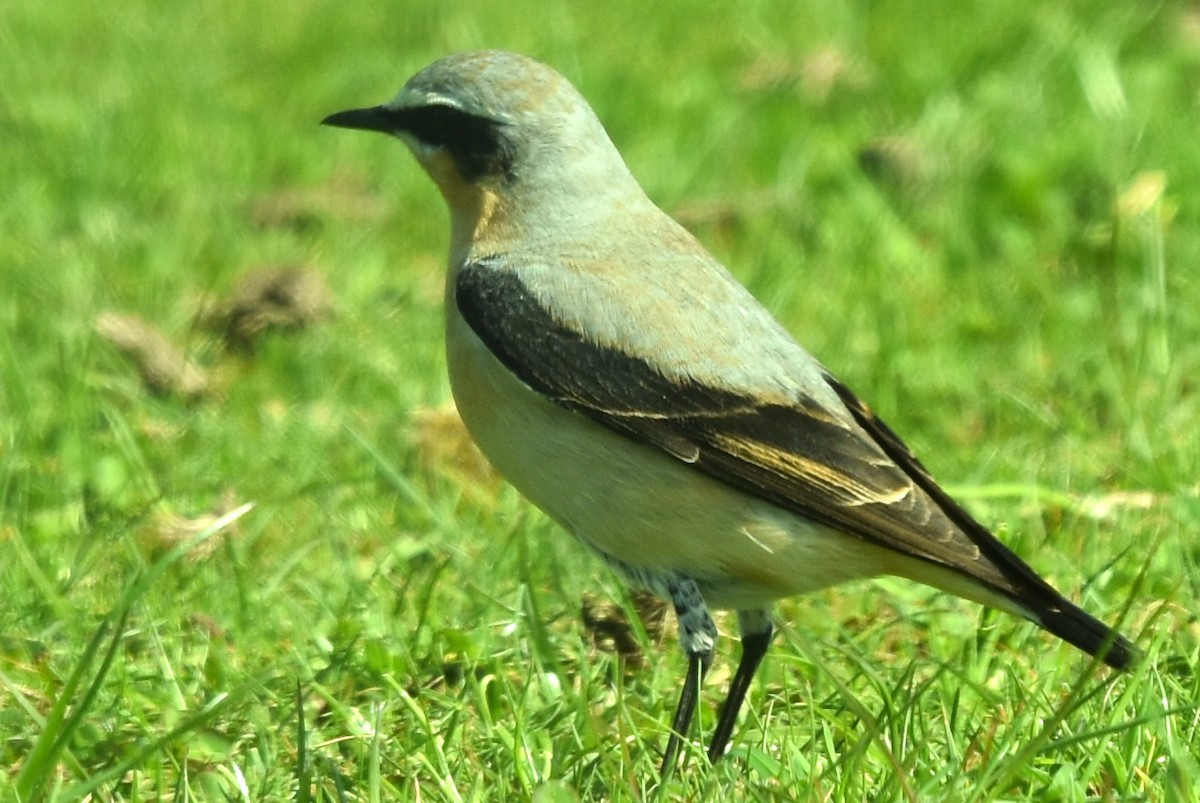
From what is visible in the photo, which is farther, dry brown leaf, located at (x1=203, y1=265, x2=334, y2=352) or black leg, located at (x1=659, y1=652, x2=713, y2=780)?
dry brown leaf, located at (x1=203, y1=265, x2=334, y2=352)

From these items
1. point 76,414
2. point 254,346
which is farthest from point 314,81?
point 76,414

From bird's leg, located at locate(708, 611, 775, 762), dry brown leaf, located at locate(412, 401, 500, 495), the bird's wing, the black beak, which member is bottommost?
dry brown leaf, located at locate(412, 401, 500, 495)

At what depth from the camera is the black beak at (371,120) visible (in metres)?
5.84

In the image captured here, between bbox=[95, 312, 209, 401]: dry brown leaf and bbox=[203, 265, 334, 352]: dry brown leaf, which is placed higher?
bbox=[203, 265, 334, 352]: dry brown leaf

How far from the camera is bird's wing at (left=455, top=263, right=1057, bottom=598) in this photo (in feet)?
15.8

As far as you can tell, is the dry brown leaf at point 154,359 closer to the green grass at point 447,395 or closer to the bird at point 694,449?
the green grass at point 447,395

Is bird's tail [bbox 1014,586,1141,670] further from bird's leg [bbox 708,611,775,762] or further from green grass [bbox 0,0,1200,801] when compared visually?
bird's leg [bbox 708,611,775,762]

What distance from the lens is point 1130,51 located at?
33.8 feet

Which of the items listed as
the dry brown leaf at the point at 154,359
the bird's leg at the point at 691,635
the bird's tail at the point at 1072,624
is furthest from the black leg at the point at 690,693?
the dry brown leaf at the point at 154,359

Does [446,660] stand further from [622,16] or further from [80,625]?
[622,16]

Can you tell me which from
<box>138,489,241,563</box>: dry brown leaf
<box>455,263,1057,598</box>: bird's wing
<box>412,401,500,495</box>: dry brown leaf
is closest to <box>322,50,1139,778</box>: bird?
<box>455,263,1057,598</box>: bird's wing

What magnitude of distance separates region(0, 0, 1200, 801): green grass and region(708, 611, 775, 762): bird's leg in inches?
2.9

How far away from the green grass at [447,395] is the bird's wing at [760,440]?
0.37 metres

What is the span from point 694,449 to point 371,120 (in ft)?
5.61
